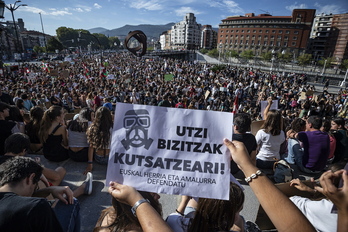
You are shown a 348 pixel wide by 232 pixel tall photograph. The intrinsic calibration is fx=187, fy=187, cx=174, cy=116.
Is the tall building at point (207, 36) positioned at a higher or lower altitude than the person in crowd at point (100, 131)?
higher

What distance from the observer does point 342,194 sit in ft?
3.26

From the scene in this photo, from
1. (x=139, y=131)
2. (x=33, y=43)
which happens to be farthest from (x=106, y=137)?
(x=33, y=43)

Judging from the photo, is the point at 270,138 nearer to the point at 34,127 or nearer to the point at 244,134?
the point at 244,134

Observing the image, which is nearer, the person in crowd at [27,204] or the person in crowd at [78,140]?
the person in crowd at [27,204]

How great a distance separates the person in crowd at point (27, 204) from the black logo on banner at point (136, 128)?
2.55ft

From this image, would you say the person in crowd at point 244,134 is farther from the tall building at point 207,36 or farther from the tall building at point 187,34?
the tall building at point 187,34

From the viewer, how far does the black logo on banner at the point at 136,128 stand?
1.49m

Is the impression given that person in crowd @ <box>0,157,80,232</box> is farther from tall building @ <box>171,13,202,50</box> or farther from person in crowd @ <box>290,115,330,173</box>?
tall building @ <box>171,13,202,50</box>

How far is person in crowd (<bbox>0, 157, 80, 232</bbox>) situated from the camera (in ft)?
4.36

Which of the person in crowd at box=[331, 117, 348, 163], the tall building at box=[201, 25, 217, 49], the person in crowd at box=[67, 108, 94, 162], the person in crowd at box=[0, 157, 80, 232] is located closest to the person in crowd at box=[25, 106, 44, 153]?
the person in crowd at box=[67, 108, 94, 162]

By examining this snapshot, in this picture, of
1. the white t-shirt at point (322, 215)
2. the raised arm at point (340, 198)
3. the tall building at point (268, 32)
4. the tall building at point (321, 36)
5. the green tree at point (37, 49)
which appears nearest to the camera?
the raised arm at point (340, 198)

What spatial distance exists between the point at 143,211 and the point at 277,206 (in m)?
0.79

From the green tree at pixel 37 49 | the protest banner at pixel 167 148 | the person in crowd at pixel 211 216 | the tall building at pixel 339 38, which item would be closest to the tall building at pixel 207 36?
the tall building at pixel 339 38

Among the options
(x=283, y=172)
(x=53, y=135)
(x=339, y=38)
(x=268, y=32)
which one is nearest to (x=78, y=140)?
(x=53, y=135)
